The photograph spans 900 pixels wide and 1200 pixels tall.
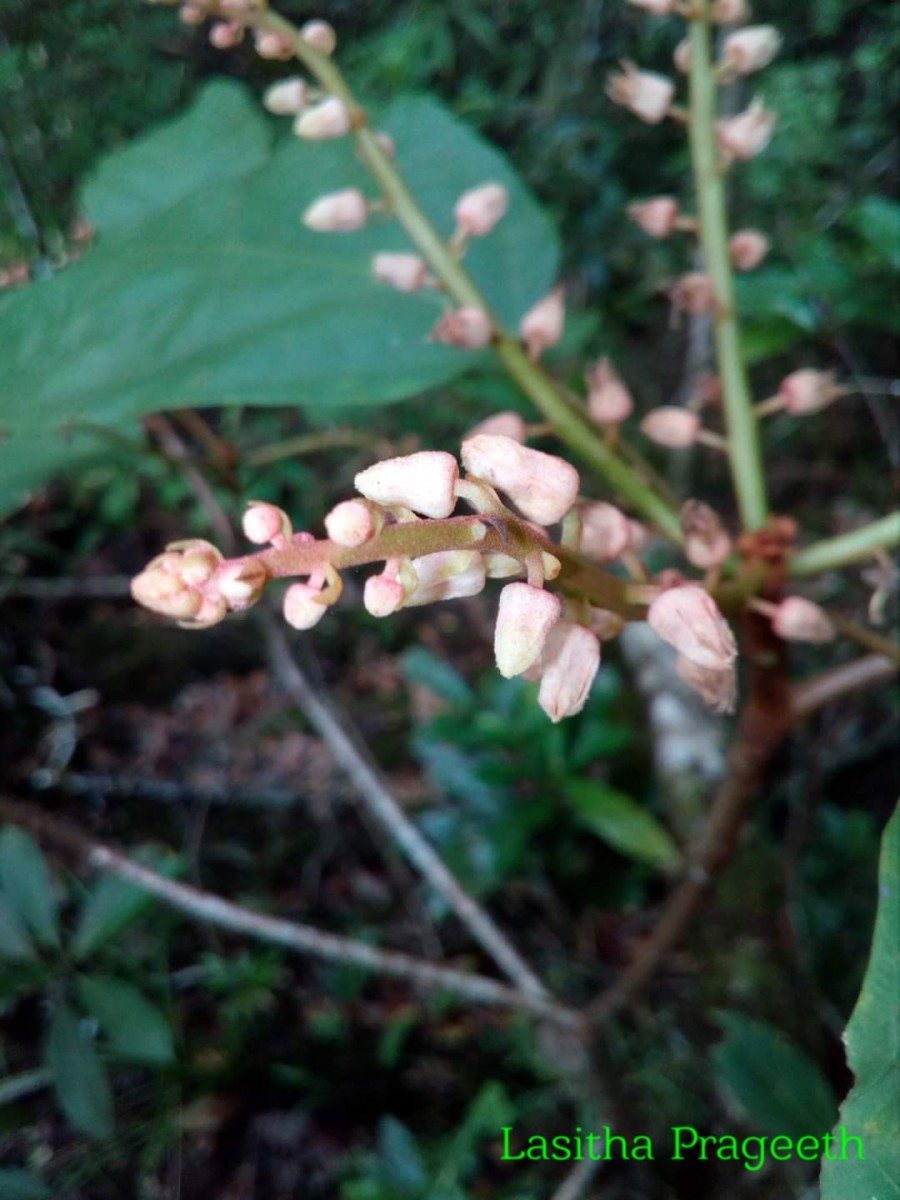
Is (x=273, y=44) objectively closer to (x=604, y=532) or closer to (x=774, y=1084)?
(x=604, y=532)

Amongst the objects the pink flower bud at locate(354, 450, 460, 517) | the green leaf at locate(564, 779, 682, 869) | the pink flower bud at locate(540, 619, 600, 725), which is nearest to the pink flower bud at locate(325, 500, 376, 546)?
the pink flower bud at locate(354, 450, 460, 517)

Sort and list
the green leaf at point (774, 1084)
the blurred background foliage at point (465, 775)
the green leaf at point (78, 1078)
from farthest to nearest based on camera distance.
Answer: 1. the blurred background foliage at point (465, 775)
2. the green leaf at point (78, 1078)
3. the green leaf at point (774, 1084)

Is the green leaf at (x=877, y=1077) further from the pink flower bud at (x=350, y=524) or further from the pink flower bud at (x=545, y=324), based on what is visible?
the pink flower bud at (x=545, y=324)

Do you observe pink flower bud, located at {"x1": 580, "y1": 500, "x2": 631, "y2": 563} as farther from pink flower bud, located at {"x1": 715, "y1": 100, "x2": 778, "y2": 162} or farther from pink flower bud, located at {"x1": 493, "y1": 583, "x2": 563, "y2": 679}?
pink flower bud, located at {"x1": 715, "y1": 100, "x2": 778, "y2": 162}

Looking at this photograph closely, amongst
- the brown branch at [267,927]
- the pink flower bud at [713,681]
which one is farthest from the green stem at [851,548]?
the brown branch at [267,927]

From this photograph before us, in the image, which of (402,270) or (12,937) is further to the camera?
(12,937)

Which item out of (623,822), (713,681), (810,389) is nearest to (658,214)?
(810,389)

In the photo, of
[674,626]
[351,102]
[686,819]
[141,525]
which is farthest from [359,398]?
[141,525]
